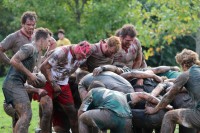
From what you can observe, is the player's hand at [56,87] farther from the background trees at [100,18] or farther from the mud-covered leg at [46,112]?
the background trees at [100,18]

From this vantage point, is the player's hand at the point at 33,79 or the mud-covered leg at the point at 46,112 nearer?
the player's hand at the point at 33,79

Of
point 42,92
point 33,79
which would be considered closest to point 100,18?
point 42,92

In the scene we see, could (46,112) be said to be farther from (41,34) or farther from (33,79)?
(41,34)

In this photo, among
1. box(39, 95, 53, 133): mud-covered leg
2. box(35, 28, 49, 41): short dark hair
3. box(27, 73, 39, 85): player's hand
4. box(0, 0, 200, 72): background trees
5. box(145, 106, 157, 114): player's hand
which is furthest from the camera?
box(0, 0, 200, 72): background trees

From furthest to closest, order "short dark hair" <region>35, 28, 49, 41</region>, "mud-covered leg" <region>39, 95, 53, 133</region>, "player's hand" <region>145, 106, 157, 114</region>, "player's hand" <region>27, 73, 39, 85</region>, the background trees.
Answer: the background trees → "mud-covered leg" <region>39, 95, 53, 133</region> → "short dark hair" <region>35, 28, 49, 41</region> → "player's hand" <region>27, 73, 39, 85</region> → "player's hand" <region>145, 106, 157, 114</region>

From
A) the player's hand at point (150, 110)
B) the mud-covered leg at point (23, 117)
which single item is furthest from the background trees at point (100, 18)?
the mud-covered leg at point (23, 117)

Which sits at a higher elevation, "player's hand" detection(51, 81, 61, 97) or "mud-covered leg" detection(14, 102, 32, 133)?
"player's hand" detection(51, 81, 61, 97)

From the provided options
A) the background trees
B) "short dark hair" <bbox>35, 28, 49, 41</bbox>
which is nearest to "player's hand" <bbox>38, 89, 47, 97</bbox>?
"short dark hair" <bbox>35, 28, 49, 41</bbox>

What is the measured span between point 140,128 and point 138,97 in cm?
90

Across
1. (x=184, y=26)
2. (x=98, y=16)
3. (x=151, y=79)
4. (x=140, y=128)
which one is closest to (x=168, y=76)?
(x=151, y=79)

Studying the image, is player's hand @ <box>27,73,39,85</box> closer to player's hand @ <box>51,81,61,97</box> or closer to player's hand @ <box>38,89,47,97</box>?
player's hand @ <box>38,89,47,97</box>

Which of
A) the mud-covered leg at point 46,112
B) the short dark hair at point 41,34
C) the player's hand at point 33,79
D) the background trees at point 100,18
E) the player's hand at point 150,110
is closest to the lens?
the player's hand at point 150,110

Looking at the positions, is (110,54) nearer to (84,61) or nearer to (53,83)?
(84,61)

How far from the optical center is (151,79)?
370 inches
